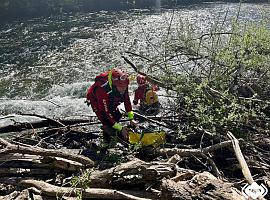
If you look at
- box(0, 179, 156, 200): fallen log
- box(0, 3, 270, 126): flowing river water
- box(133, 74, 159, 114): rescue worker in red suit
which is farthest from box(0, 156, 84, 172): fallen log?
box(133, 74, 159, 114): rescue worker in red suit

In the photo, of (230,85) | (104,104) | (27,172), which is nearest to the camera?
(27,172)

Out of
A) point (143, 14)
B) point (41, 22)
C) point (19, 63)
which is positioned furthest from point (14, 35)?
point (143, 14)

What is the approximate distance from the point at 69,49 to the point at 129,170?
38.6 ft

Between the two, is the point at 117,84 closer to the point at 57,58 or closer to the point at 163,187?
the point at 163,187

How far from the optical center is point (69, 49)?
15539 mm

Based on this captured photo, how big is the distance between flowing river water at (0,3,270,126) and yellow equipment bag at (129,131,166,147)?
2.99 m

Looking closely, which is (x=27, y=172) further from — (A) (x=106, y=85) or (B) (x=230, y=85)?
(B) (x=230, y=85)

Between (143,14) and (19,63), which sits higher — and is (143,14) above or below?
above

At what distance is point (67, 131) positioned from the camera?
267 inches

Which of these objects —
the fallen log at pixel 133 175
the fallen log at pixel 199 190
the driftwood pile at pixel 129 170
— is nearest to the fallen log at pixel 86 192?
the driftwood pile at pixel 129 170

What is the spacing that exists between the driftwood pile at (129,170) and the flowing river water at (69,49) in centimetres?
320

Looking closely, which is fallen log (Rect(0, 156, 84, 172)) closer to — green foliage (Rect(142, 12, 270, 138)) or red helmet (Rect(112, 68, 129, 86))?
red helmet (Rect(112, 68, 129, 86))

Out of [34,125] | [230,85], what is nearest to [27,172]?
[34,125]

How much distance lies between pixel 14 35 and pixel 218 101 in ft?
45.9
